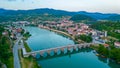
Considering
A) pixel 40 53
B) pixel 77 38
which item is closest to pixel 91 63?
pixel 40 53

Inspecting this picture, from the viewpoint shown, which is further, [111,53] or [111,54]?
[111,53]

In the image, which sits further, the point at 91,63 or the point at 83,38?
the point at 83,38

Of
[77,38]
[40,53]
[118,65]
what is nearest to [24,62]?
[40,53]

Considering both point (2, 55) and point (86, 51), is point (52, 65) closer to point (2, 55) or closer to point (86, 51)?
point (2, 55)

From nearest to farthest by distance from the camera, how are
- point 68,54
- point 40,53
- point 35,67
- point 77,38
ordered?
point 35,67, point 40,53, point 68,54, point 77,38

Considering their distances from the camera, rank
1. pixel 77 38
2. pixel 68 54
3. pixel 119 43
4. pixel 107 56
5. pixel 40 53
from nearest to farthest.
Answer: pixel 107 56 < pixel 40 53 < pixel 68 54 < pixel 119 43 < pixel 77 38

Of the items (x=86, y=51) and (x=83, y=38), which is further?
(x=83, y=38)

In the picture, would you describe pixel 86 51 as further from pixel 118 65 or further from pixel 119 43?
pixel 118 65

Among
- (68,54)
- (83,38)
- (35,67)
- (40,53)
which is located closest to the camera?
(35,67)

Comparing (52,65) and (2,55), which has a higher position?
(2,55)
